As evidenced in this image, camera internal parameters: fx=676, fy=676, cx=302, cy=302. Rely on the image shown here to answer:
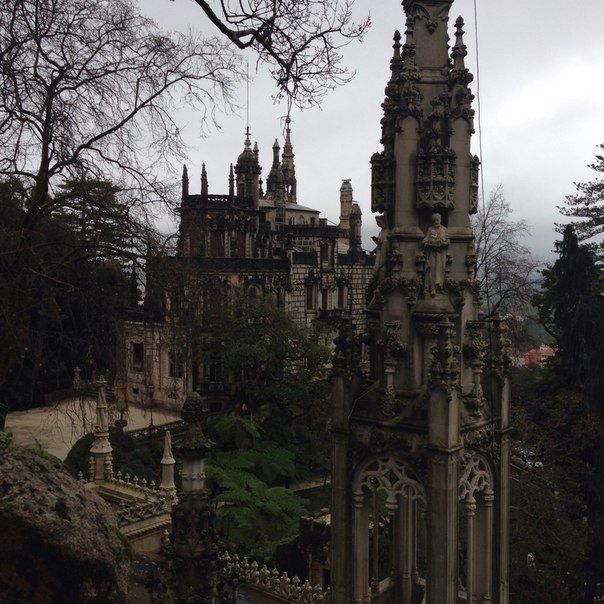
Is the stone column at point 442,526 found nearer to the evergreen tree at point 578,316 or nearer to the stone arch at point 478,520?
the stone arch at point 478,520

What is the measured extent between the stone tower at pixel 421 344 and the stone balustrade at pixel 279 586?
7153 mm

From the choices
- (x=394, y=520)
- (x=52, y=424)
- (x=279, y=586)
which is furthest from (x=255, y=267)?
(x=394, y=520)

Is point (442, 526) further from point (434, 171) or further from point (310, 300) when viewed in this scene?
point (310, 300)

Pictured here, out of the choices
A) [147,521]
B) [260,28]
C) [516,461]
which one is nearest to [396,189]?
[260,28]

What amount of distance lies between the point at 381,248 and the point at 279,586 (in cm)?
1005

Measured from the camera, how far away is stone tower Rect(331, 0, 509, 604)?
23.1 ft

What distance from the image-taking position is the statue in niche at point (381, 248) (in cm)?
747

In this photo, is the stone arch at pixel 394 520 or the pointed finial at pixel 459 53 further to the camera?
the pointed finial at pixel 459 53

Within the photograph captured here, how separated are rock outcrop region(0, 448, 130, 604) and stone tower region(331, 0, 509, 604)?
3.37 m

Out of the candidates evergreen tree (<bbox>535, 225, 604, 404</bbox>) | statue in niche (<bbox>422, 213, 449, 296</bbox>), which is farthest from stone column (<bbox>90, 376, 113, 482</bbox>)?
statue in niche (<bbox>422, 213, 449, 296</bbox>)

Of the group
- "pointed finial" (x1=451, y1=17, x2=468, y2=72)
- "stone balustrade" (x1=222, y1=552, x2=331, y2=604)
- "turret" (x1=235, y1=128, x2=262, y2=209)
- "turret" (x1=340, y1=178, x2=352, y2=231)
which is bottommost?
"stone balustrade" (x1=222, y1=552, x2=331, y2=604)

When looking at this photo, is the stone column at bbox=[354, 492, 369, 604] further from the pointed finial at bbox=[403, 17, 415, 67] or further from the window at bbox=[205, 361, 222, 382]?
the window at bbox=[205, 361, 222, 382]

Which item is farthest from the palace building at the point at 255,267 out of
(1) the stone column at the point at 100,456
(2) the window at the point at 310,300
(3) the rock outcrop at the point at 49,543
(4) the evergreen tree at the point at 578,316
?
(3) the rock outcrop at the point at 49,543

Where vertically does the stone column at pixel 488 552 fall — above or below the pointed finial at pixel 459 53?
below
